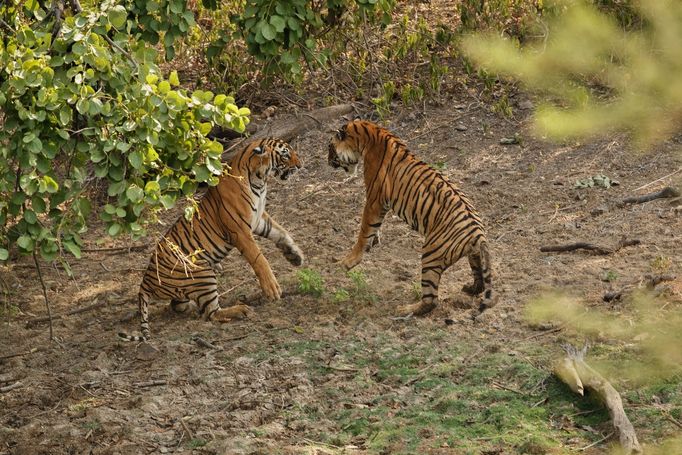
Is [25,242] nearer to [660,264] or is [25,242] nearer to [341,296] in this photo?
[341,296]

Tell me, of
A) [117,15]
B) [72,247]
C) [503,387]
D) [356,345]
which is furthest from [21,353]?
[503,387]

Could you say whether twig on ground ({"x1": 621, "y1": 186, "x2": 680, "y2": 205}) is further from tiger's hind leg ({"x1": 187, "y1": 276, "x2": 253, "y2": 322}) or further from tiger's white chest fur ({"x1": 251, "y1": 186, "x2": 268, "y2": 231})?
tiger's hind leg ({"x1": 187, "y1": 276, "x2": 253, "y2": 322})

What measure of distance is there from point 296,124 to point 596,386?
598 centimetres

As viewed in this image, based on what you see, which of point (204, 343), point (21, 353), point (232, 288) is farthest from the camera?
point (232, 288)

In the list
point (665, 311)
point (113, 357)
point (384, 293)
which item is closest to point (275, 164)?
point (384, 293)

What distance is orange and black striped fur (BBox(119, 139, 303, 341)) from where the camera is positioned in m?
7.25

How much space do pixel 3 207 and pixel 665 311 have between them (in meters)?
3.66

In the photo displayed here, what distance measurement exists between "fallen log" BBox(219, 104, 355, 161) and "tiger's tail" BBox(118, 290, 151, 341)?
10.5 ft

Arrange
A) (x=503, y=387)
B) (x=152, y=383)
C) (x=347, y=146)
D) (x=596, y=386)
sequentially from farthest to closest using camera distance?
(x=347, y=146)
(x=152, y=383)
(x=503, y=387)
(x=596, y=386)

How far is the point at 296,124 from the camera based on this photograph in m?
10.6

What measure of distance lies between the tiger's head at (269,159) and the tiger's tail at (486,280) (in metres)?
1.74

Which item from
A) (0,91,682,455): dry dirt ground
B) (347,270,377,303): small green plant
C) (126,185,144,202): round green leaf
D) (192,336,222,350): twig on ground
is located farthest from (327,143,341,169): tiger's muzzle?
(126,185,144,202): round green leaf

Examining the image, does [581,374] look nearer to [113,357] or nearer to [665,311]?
[665,311]

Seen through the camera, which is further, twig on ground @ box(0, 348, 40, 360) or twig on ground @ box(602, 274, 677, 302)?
twig on ground @ box(0, 348, 40, 360)
